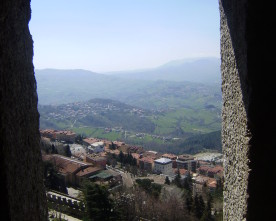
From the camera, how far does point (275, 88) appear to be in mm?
1350

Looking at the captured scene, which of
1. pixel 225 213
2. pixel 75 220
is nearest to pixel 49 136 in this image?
pixel 75 220

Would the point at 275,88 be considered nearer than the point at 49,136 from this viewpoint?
Yes

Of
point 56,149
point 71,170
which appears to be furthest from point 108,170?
point 56,149

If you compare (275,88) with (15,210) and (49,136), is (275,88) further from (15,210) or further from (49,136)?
(49,136)

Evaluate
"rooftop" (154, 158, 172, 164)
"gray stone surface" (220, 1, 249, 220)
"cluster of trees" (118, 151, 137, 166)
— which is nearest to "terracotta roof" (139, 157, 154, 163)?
"rooftop" (154, 158, 172, 164)

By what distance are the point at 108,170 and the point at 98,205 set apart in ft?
65.8

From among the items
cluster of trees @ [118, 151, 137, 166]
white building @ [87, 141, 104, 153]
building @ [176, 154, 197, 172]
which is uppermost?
cluster of trees @ [118, 151, 137, 166]

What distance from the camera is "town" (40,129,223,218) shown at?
24328mm

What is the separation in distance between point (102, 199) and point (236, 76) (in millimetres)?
14170

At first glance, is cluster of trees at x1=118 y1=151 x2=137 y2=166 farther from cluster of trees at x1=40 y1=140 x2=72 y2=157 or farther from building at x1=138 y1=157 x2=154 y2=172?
cluster of trees at x1=40 y1=140 x2=72 y2=157

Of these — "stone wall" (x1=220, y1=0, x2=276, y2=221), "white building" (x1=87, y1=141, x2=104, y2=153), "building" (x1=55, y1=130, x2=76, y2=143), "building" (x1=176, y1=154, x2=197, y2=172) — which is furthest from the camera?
"building" (x1=55, y1=130, x2=76, y2=143)

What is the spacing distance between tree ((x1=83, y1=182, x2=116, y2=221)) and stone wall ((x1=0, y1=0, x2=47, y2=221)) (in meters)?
13.9

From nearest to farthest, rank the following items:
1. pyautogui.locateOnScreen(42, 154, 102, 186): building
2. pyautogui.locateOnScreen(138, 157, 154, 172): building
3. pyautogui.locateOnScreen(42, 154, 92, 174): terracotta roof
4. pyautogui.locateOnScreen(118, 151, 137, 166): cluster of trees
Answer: pyautogui.locateOnScreen(42, 154, 102, 186): building < pyautogui.locateOnScreen(42, 154, 92, 174): terracotta roof < pyautogui.locateOnScreen(118, 151, 137, 166): cluster of trees < pyautogui.locateOnScreen(138, 157, 154, 172): building

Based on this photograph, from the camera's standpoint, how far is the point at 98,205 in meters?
14.6
